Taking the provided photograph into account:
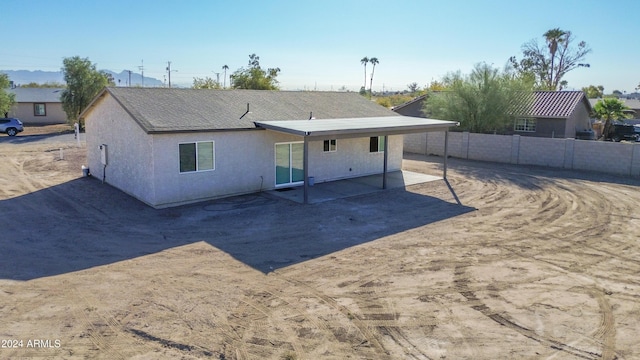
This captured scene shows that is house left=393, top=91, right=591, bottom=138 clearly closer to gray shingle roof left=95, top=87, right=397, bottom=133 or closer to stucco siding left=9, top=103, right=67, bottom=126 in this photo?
gray shingle roof left=95, top=87, right=397, bottom=133

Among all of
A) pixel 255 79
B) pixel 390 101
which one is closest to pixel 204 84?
pixel 255 79

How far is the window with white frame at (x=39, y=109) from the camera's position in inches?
A: 1831

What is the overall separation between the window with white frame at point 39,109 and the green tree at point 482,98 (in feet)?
125

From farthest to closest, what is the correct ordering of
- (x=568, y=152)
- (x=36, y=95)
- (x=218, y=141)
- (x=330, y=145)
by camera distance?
1. (x=36, y=95)
2. (x=568, y=152)
3. (x=330, y=145)
4. (x=218, y=141)

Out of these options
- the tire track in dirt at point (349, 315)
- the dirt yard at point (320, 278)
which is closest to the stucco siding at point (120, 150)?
the dirt yard at point (320, 278)

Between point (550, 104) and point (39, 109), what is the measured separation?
146 feet

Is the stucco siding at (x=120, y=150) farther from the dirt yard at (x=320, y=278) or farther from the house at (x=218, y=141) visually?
the dirt yard at (x=320, y=278)

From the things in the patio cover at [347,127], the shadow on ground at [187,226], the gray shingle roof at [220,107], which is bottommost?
the shadow on ground at [187,226]

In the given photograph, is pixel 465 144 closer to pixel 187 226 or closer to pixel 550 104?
pixel 550 104

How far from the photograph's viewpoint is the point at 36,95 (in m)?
47.5

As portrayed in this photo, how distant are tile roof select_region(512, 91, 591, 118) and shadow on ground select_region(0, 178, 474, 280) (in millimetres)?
16903

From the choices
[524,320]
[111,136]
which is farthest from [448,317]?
[111,136]

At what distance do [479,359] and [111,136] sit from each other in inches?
594

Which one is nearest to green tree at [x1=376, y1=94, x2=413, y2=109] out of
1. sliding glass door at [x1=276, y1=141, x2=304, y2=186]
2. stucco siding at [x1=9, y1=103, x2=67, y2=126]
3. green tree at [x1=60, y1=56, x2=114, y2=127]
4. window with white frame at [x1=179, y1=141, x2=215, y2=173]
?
green tree at [x1=60, y1=56, x2=114, y2=127]
